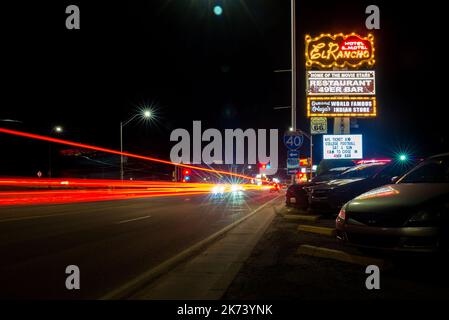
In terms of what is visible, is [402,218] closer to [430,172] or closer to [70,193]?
[430,172]

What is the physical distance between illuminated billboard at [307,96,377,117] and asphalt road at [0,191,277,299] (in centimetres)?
1149

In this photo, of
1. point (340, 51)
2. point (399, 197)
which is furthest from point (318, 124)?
point (399, 197)

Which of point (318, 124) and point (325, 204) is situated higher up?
point (318, 124)

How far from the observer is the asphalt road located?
6801mm

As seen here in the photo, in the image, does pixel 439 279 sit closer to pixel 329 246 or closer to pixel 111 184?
pixel 329 246

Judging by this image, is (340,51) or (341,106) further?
(340,51)

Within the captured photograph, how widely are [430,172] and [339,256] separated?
2.19m

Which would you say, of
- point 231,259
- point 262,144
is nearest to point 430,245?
point 231,259

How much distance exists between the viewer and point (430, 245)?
6.12m

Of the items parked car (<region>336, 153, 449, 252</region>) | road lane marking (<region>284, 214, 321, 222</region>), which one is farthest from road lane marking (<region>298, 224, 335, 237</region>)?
parked car (<region>336, 153, 449, 252</region>)

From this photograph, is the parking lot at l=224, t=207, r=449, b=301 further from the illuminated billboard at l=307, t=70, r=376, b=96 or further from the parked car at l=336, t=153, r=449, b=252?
the illuminated billboard at l=307, t=70, r=376, b=96

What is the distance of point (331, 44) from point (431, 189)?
21310 millimetres

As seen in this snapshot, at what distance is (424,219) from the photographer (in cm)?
625

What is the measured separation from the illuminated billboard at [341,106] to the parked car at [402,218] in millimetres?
18686
